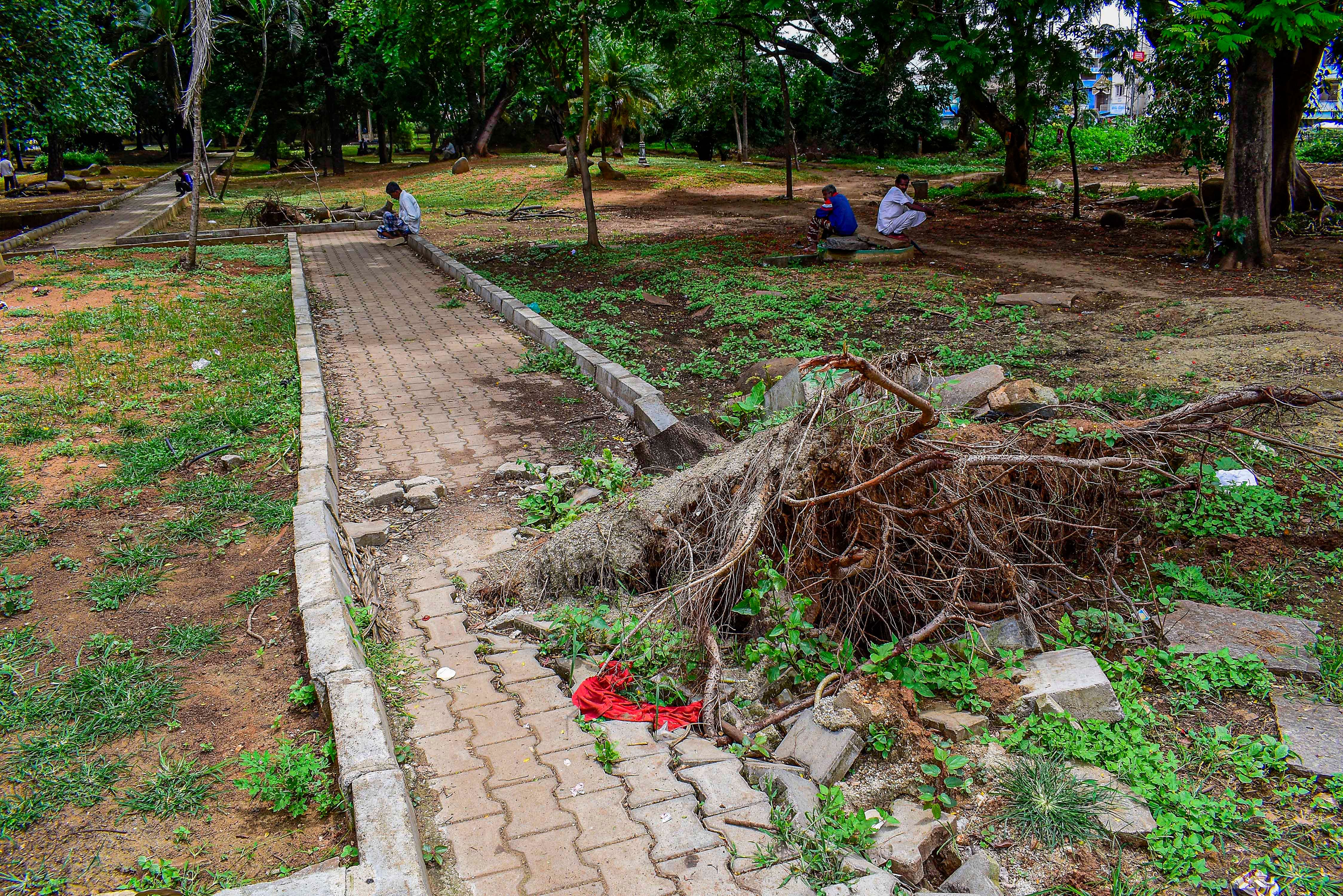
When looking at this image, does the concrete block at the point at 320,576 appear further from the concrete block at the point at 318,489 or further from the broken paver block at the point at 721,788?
the broken paver block at the point at 721,788

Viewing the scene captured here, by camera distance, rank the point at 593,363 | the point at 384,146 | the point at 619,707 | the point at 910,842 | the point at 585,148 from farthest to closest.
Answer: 1. the point at 384,146
2. the point at 585,148
3. the point at 593,363
4. the point at 619,707
5. the point at 910,842

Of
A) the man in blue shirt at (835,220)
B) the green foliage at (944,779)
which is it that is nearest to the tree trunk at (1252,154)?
the man in blue shirt at (835,220)

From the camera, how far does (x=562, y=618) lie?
434 cm

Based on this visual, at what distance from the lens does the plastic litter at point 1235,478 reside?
4.89 meters

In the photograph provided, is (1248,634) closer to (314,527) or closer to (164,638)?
(314,527)

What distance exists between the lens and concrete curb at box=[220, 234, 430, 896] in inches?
105

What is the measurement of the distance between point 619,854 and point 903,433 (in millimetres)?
2141

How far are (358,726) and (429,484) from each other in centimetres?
272

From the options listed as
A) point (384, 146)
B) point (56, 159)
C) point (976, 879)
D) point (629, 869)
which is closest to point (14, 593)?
point (629, 869)

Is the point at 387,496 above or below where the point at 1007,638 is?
above

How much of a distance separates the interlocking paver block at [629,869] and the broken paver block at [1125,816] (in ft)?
4.87

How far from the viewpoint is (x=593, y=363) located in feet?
27.2

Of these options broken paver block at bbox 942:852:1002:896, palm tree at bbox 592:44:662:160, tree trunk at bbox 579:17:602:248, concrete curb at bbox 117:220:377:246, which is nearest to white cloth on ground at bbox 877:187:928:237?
tree trunk at bbox 579:17:602:248

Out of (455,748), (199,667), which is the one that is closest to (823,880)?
(455,748)
